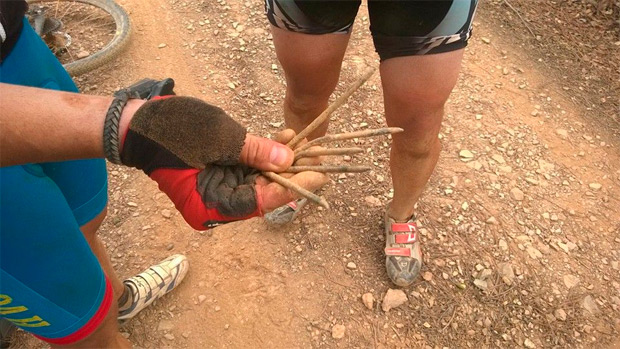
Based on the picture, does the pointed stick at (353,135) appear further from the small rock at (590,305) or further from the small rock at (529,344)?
the small rock at (590,305)

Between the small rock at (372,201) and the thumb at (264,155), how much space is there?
1.31m

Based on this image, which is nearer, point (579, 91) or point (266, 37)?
point (579, 91)

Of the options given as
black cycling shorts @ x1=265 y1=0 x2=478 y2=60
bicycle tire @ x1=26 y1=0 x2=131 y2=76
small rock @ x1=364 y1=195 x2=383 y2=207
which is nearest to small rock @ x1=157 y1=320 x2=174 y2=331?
small rock @ x1=364 y1=195 x2=383 y2=207

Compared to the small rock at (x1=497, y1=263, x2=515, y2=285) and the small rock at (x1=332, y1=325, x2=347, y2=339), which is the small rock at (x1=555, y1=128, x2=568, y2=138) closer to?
the small rock at (x1=497, y1=263, x2=515, y2=285)

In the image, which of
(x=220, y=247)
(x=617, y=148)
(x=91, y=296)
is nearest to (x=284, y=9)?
(x=91, y=296)

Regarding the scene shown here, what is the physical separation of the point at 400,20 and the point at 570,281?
162 cm

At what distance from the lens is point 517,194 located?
2.67 m

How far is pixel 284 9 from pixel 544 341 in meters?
1.81

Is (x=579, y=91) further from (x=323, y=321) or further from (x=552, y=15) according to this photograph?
(x=323, y=321)

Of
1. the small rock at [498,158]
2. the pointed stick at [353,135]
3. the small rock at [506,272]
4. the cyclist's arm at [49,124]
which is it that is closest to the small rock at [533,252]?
the small rock at [506,272]

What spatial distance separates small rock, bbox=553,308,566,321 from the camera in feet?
7.25

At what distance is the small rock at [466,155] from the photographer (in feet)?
9.36

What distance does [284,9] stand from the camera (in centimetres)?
168

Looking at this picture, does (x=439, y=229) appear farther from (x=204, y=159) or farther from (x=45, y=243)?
(x=45, y=243)
